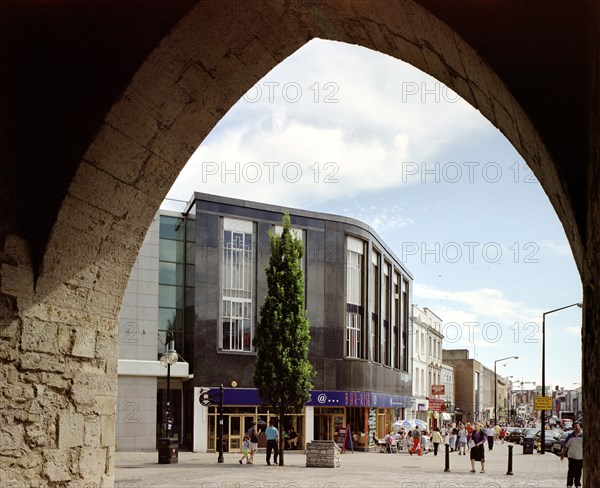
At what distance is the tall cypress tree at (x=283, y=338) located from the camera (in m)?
23.2

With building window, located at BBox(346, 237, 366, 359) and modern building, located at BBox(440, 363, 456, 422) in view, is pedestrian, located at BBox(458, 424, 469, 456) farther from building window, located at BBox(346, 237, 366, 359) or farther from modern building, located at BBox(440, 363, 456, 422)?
modern building, located at BBox(440, 363, 456, 422)

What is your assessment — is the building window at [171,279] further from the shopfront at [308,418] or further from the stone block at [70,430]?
the stone block at [70,430]

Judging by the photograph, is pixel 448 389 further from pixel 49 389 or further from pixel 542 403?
pixel 49 389

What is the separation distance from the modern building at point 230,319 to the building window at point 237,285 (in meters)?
0.04

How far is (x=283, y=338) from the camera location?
23.5m

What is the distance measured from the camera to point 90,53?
4.50 meters

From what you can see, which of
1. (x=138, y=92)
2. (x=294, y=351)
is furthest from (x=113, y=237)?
(x=294, y=351)

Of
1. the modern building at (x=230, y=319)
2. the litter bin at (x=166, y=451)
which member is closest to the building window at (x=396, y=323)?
the modern building at (x=230, y=319)

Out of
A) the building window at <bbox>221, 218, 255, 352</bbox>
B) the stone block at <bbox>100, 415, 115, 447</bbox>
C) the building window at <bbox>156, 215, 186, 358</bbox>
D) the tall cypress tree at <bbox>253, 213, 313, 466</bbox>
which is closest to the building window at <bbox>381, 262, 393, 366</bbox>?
the building window at <bbox>221, 218, 255, 352</bbox>

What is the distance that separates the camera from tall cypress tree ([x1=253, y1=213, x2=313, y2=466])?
2319cm

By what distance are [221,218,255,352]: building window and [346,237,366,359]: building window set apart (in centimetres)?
476

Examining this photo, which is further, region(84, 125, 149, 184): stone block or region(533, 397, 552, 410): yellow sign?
region(533, 397, 552, 410): yellow sign

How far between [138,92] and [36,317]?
1.49m

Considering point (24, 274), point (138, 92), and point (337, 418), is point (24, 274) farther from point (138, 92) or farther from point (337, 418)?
point (337, 418)
